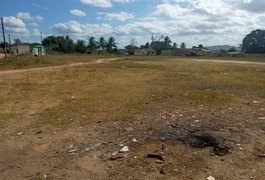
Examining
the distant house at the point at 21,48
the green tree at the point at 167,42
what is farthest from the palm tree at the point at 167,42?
the distant house at the point at 21,48

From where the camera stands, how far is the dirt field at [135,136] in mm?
5520

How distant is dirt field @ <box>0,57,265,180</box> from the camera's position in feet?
18.1

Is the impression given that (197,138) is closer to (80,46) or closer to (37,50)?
(37,50)

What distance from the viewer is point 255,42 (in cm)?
9275

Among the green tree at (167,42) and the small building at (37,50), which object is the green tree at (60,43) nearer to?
the small building at (37,50)

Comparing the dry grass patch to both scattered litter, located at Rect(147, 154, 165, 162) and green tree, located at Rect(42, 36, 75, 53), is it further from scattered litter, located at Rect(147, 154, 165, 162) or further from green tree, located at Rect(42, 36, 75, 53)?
green tree, located at Rect(42, 36, 75, 53)

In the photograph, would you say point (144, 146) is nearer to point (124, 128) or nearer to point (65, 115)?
point (124, 128)

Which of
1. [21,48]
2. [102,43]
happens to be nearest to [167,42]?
[102,43]

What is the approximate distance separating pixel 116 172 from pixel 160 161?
814 millimetres

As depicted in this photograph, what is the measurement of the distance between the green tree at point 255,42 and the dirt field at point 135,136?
7754 cm

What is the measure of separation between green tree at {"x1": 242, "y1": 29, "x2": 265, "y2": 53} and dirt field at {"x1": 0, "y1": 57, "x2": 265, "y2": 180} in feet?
254

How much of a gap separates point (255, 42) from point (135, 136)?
A: 93788mm

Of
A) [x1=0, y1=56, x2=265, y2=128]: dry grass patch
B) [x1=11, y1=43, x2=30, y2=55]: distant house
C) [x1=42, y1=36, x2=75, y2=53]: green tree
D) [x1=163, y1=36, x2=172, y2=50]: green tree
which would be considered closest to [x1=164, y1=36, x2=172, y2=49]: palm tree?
[x1=163, y1=36, x2=172, y2=50]: green tree

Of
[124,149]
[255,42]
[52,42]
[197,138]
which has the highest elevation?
[255,42]
